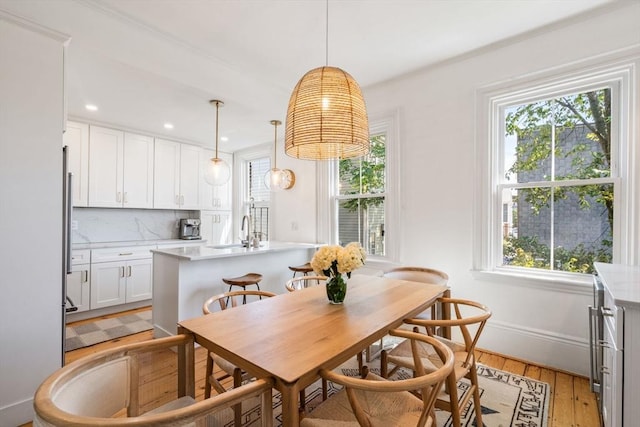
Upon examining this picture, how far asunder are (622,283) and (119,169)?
17.2 ft

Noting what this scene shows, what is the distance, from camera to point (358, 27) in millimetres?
2455

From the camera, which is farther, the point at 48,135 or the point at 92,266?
the point at 92,266

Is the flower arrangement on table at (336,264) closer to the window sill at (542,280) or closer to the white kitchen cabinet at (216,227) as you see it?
the window sill at (542,280)

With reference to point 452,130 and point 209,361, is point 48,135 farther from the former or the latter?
point 452,130

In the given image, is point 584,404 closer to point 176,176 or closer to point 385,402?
point 385,402

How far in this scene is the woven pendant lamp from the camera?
1526 mm

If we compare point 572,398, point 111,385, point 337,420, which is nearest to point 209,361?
point 111,385

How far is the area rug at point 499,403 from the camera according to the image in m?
1.79

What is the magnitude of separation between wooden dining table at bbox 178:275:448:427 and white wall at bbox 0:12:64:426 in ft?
4.12

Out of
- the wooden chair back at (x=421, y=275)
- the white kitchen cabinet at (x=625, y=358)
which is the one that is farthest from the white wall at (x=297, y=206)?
the white kitchen cabinet at (x=625, y=358)

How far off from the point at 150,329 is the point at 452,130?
12.8ft

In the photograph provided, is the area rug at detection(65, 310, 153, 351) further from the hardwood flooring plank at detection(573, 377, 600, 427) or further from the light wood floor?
the hardwood flooring plank at detection(573, 377, 600, 427)

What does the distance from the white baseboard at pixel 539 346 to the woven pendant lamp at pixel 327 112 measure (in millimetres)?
2234

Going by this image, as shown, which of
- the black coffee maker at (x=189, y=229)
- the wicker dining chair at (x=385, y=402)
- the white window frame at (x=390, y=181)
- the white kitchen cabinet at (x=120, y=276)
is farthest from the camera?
the black coffee maker at (x=189, y=229)
